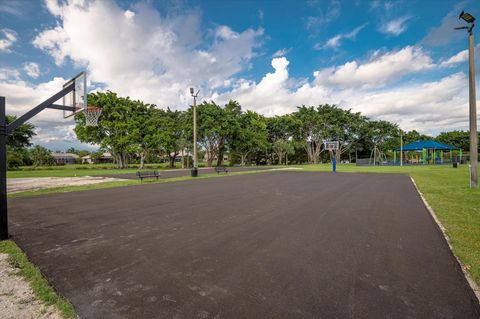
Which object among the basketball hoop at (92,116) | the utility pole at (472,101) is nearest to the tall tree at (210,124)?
the basketball hoop at (92,116)

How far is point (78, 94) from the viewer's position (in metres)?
9.59

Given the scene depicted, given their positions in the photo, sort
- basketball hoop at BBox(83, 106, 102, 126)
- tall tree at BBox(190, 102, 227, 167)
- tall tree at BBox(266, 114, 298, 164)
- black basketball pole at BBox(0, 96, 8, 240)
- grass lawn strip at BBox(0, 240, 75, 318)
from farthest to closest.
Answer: tall tree at BBox(266, 114, 298, 164) → tall tree at BBox(190, 102, 227, 167) → basketball hoop at BBox(83, 106, 102, 126) → black basketball pole at BBox(0, 96, 8, 240) → grass lawn strip at BBox(0, 240, 75, 318)

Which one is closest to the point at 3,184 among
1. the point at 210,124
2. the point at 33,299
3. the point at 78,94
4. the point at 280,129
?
the point at 33,299

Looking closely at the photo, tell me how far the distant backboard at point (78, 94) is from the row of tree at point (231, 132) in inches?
1078

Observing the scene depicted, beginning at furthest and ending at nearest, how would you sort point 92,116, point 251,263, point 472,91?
point 92,116
point 472,91
point 251,263

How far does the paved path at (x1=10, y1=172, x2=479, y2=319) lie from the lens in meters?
2.71

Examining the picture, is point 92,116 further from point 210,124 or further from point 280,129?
point 280,129

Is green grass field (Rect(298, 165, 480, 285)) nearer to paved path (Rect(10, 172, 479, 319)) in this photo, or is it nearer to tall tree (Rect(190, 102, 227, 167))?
paved path (Rect(10, 172, 479, 319))

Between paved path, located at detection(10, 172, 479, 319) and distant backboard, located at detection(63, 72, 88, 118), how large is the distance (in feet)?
14.8

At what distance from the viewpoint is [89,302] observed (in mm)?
2842

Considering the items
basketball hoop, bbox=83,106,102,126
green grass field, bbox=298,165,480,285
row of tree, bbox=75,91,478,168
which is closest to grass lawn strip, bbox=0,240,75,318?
green grass field, bbox=298,165,480,285

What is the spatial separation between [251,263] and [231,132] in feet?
141

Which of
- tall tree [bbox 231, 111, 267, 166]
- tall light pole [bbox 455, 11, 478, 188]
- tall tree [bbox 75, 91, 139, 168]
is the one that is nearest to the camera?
tall light pole [bbox 455, 11, 478, 188]

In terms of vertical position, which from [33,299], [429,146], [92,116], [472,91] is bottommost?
[33,299]
